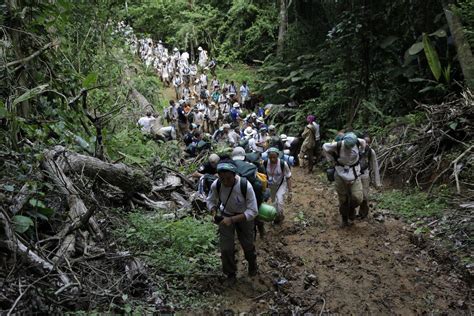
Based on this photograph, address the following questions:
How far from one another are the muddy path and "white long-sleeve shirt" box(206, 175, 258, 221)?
1.12 meters

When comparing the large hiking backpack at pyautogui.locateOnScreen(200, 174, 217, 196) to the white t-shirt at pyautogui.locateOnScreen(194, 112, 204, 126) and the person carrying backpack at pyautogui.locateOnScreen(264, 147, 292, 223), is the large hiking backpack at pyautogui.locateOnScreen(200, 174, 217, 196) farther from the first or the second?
the white t-shirt at pyautogui.locateOnScreen(194, 112, 204, 126)

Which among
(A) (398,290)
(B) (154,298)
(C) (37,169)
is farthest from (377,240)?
(C) (37,169)

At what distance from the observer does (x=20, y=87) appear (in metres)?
6.63

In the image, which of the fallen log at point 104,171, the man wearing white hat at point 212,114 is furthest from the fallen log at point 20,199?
the man wearing white hat at point 212,114

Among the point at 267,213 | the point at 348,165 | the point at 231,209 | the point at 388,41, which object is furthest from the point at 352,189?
the point at 388,41

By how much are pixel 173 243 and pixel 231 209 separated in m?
1.39

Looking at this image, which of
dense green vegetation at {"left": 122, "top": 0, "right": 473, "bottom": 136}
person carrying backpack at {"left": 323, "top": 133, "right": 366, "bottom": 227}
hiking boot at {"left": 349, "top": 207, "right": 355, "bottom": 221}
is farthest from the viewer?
dense green vegetation at {"left": 122, "top": 0, "right": 473, "bottom": 136}

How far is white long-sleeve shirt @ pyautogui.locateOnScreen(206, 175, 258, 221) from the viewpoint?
5.80 meters

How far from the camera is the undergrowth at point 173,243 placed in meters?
6.25

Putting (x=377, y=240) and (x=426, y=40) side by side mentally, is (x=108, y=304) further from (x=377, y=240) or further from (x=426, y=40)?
(x=426, y=40)

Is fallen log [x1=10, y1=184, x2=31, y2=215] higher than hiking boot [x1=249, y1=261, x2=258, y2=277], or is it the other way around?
fallen log [x1=10, y1=184, x2=31, y2=215]

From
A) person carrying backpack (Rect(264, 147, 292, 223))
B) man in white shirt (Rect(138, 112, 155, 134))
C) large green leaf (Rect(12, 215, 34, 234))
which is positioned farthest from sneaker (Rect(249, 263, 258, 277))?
man in white shirt (Rect(138, 112, 155, 134))

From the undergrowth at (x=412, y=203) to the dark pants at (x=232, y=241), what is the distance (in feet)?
14.3

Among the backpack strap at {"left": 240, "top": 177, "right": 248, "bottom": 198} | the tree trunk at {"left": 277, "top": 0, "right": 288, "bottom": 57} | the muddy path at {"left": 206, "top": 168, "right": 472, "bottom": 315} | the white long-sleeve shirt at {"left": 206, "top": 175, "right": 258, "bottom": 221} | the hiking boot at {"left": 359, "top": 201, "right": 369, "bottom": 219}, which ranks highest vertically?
the tree trunk at {"left": 277, "top": 0, "right": 288, "bottom": 57}
